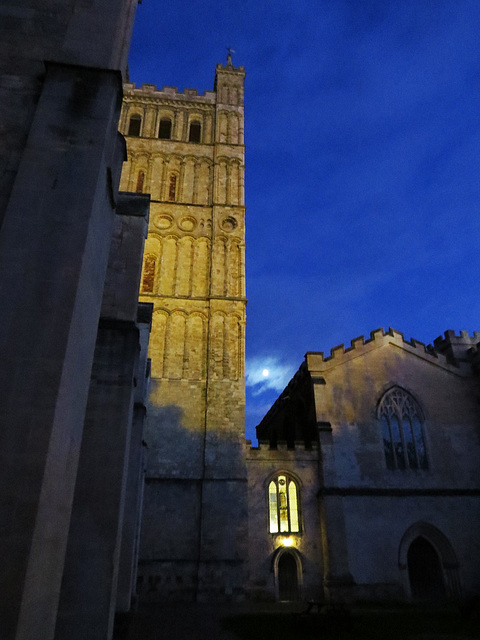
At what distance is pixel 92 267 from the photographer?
15.8ft

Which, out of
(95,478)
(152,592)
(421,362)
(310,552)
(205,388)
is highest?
(421,362)

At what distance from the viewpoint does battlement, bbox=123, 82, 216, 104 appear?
32312mm

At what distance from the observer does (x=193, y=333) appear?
894 inches

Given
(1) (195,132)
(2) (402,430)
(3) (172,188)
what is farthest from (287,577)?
(1) (195,132)

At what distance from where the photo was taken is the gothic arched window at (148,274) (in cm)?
2366

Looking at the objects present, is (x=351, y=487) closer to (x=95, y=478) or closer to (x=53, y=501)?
(x=95, y=478)

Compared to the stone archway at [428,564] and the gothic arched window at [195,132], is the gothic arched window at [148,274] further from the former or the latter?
the stone archway at [428,564]

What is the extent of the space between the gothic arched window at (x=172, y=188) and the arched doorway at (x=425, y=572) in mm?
23130

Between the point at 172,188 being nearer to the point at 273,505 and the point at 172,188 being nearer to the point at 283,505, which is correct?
the point at 273,505

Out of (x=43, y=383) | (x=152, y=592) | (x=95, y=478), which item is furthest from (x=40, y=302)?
(x=152, y=592)

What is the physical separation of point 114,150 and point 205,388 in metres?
16.7

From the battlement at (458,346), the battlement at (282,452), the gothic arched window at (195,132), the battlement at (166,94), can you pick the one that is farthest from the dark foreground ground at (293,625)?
the battlement at (166,94)

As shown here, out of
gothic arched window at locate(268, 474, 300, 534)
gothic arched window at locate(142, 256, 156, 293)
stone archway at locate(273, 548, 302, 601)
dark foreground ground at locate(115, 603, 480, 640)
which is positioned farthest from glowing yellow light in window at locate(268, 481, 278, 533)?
gothic arched window at locate(142, 256, 156, 293)

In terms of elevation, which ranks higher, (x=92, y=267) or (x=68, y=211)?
(x=68, y=211)
